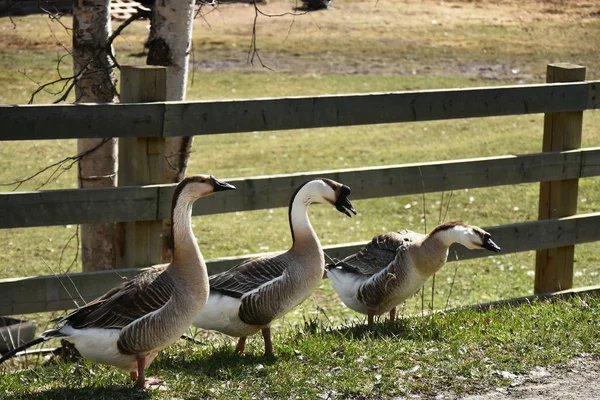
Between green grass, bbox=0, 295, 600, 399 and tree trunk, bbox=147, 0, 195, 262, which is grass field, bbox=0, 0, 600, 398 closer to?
green grass, bbox=0, 295, 600, 399

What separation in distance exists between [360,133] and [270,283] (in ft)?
41.2

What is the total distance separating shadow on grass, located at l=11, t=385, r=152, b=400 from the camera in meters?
5.00

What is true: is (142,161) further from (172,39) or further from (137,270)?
(172,39)

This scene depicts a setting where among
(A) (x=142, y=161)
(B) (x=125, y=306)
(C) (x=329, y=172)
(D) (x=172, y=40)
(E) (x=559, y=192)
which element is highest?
(D) (x=172, y=40)

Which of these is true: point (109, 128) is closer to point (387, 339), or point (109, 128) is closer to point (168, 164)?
point (168, 164)

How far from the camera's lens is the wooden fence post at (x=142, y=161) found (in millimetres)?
6066

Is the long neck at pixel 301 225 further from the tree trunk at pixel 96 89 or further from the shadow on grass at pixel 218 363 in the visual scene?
the tree trunk at pixel 96 89

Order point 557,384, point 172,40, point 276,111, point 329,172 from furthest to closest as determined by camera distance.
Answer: point 172,40, point 329,172, point 276,111, point 557,384

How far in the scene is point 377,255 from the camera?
6469mm

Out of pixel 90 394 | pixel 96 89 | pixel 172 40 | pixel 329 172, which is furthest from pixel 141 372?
pixel 96 89

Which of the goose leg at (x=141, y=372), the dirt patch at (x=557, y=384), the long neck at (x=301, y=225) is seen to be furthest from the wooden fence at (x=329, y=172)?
the dirt patch at (x=557, y=384)

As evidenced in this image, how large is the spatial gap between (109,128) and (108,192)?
410 millimetres

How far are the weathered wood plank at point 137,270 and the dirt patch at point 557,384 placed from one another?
5.57 ft

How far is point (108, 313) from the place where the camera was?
5062 millimetres
